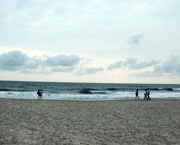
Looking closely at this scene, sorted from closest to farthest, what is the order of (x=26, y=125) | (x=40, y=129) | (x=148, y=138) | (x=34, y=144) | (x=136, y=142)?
(x=34, y=144), (x=136, y=142), (x=148, y=138), (x=40, y=129), (x=26, y=125)

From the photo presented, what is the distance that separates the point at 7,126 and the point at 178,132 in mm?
7967

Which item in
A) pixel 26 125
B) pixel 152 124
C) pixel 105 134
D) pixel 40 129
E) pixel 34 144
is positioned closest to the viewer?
pixel 34 144

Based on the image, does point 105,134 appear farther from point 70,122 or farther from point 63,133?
point 70,122

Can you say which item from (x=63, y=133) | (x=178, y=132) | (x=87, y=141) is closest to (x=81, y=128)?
(x=63, y=133)

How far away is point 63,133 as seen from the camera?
7.02m

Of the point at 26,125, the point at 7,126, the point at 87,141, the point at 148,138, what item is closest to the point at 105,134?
the point at 87,141

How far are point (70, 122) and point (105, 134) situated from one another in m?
2.65

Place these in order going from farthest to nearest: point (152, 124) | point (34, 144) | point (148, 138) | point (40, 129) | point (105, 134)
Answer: point (152, 124) < point (40, 129) < point (105, 134) < point (148, 138) < point (34, 144)

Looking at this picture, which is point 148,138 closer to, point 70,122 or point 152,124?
point 152,124

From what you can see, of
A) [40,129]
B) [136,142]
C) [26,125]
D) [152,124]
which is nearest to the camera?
[136,142]

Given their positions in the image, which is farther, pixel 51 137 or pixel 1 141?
pixel 51 137

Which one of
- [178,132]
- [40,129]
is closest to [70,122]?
[40,129]

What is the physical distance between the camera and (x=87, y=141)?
612 cm

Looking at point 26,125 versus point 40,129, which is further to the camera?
point 26,125
